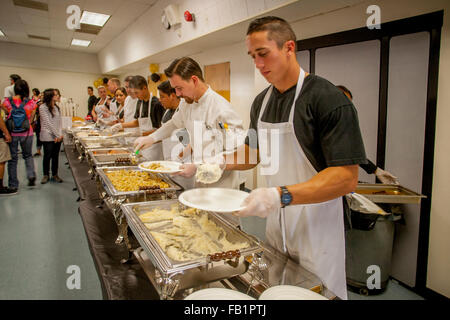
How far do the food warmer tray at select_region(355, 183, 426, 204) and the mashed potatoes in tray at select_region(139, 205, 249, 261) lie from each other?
128 centimetres

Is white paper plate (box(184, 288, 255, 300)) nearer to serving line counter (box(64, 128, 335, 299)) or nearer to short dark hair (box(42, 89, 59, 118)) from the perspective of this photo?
serving line counter (box(64, 128, 335, 299))

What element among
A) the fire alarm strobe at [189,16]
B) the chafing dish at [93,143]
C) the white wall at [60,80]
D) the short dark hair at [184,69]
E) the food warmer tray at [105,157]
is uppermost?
the white wall at [60,80]

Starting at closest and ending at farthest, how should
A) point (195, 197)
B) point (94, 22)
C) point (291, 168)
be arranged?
point (291, 168) < point (195, 197) < point (94, 22)

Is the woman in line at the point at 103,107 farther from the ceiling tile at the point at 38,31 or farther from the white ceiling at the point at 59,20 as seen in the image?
the ceiling tile at the point at 38,31

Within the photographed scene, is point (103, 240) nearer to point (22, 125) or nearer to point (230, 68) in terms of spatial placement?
point (230, 68)

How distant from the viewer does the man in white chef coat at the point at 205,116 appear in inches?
74.9

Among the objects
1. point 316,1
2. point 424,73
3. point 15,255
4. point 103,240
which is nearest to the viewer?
point 103,240

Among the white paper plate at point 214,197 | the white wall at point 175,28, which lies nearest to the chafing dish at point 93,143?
the white wall at point 175,28

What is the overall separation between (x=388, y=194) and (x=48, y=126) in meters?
5.05

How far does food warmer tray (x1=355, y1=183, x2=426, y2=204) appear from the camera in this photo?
1.92m

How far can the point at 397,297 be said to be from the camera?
84.4 inches

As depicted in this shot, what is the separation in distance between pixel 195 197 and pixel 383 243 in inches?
64.9

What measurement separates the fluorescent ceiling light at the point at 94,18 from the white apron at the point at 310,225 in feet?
22.6

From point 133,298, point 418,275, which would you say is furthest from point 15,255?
point 418,275
